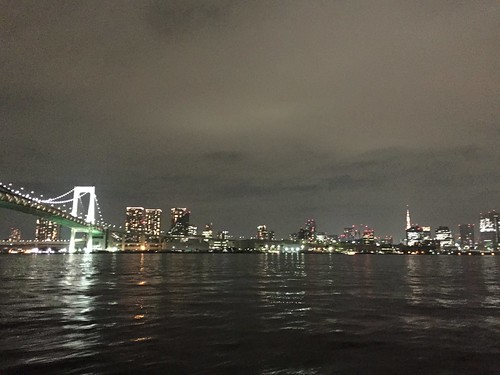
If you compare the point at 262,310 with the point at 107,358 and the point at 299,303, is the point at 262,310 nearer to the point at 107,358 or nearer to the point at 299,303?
the point at 299,303

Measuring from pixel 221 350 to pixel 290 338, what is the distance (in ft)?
9.61

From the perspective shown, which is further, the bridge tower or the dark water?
the bridge tower

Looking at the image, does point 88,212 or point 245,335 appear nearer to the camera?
point 245,335

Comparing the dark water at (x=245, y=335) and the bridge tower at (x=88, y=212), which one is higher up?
the bridge tower at (x=88, y=212)

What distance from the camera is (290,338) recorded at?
14055mm

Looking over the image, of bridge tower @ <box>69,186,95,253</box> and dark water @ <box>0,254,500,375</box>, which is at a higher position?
bridge tower @ <box>69,186,95,253</box>

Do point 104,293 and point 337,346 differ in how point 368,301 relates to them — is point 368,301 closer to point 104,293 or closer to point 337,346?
point 337,346

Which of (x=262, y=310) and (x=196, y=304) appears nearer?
(x=262, y=310)

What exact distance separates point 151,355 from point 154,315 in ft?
22.9

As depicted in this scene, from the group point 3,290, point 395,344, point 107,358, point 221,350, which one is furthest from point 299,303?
point 3,290

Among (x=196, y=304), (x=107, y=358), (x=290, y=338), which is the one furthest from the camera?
(x=196, y=304)

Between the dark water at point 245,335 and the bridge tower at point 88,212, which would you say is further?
the bridge tower at point 88,212

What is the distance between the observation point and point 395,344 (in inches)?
522

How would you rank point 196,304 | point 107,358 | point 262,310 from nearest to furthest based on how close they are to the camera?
point 107,358 → point 262,310 → point 196,304
